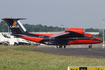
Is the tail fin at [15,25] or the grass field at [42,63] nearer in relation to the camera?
the grass field at [42,63]

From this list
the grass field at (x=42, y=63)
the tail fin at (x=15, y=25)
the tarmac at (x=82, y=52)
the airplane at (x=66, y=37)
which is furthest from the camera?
the tail fin at (x=15, y=25)

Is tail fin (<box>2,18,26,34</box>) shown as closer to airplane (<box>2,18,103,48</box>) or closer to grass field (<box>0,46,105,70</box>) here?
airplane (<box>2,18,103,48</box>)

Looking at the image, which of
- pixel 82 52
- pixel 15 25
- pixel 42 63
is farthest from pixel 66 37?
pixel 42 63

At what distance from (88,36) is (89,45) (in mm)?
2417

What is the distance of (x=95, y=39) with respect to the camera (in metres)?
39.6

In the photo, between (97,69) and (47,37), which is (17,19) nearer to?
(47,37)

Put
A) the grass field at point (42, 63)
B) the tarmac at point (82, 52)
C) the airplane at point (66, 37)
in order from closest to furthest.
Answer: the grass field at point (42, 63), the tarmac at point (82, 52), the airplane at point (66, 37)

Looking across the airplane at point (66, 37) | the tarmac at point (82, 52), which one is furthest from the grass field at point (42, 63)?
the airplane at point (66, 37)

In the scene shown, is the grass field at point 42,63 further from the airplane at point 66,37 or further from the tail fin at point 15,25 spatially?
the tail fin at point 15,25

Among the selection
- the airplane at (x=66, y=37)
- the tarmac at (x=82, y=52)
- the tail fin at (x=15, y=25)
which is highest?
the tail fin at (x=15, y=25)

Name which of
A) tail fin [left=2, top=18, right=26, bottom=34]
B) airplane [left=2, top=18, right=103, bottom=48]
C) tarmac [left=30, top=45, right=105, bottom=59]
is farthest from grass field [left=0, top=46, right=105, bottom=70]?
tail fin [left=2, top=18, right=26, bottom=34]

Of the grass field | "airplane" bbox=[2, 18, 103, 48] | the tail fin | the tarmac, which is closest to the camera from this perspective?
the grass field

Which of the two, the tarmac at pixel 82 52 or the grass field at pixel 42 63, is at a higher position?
the grass field at pixel 42 63

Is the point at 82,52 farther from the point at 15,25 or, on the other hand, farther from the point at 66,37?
the point at 15,25
